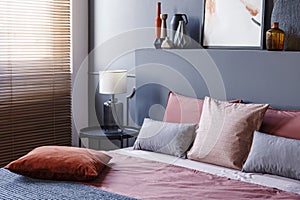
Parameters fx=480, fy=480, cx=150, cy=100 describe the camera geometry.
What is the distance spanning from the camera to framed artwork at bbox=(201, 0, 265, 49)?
3535 mm

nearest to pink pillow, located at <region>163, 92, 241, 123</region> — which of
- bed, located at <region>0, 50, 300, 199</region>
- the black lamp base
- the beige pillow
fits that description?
bed, located at <region>0, 50, 300, 199</region>

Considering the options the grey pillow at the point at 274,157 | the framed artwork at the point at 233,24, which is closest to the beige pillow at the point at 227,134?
the grey pillow at the point at 274,157

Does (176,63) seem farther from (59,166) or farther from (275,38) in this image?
(59,166)

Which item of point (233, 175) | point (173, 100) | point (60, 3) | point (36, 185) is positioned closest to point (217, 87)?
point (173, 100)

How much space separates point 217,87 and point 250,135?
0.59 m

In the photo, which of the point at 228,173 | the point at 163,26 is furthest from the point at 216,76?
the point at 228,173

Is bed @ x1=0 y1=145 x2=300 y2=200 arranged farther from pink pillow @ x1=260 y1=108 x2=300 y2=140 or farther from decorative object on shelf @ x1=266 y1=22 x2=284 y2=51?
decorative object on shelf @ x1=266 y1=22 x2=284 y2=51

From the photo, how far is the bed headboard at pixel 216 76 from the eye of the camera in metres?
3.20

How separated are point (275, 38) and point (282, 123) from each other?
614 mm

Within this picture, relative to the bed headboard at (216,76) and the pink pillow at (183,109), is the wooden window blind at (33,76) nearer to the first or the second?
the bed headboard at (216,76)

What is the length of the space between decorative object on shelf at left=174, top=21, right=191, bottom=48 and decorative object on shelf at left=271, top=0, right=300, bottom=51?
2.54ft

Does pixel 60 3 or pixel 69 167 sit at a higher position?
pixel 60 3

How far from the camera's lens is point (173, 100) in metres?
3.68

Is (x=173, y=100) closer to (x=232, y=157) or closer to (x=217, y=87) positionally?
(x=217, y=87)
